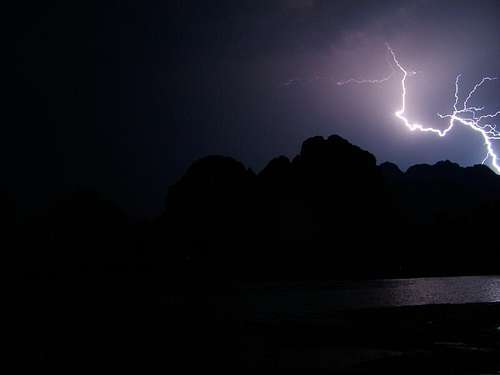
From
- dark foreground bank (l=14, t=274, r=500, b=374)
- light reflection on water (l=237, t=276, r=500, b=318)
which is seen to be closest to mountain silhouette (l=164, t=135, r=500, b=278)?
light reflection on water (l=237, t=276, r=500, b=318)

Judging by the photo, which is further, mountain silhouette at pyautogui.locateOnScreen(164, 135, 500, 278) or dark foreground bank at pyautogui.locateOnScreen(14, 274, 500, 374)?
mountain silhouette at pyautogui.locateOnScreen(164, 135, 500, 278)

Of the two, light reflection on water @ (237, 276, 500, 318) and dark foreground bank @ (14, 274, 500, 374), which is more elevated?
dark foreground bank @ (14, 274, 500, 374)

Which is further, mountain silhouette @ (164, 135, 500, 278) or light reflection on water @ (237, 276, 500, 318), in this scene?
mountain silhouette @ (164, 135, 500, 278)

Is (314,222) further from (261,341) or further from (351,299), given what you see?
(261,341)

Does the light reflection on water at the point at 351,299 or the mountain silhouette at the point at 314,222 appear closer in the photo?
the light reflection on water at the point at 351,299

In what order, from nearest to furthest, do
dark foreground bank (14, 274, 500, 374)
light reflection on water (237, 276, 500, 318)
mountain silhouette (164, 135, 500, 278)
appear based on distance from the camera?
1. dark foreground bank (14, 274, 500, 374)
2. light reflection on water (237, 276, 500, 318)
3. mountain silhouette (164, 135, 500, 278)

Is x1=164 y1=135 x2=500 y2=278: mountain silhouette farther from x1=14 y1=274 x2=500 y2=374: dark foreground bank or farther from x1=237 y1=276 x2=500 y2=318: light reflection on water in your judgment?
x1=14 y1=274 x2=500 y2=374: dark foreground bank

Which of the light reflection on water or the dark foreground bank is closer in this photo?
the dark foreground bank

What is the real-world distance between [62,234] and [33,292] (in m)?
90.1

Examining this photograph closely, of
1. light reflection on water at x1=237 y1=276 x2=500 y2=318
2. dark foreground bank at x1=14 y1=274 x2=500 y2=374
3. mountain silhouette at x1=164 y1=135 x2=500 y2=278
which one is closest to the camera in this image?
dark foreground bank at x1=14 y1=274 x2=500 y2=374

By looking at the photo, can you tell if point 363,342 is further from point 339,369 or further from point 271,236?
point 271,236

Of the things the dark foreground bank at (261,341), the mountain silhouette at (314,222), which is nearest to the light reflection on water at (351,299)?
the dark foreground bank at (261,341)

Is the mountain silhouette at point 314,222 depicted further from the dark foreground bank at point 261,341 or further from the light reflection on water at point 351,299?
the dark foreground bank at point 261,341

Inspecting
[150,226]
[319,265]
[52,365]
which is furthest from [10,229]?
[52,365]
